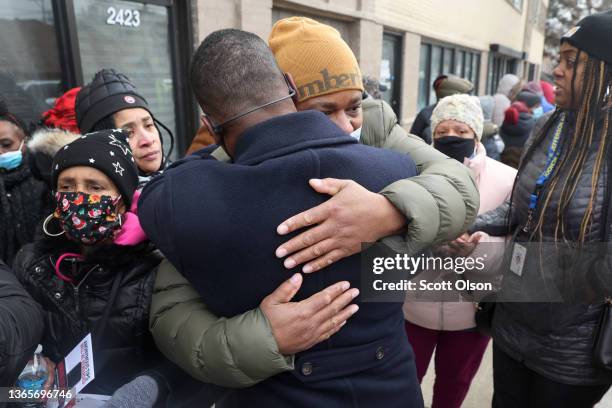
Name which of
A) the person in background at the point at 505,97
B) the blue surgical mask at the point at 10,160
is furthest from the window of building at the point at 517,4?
the blue surgical mask at the point at 10,160

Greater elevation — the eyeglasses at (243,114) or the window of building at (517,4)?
the window of building at (517,4)

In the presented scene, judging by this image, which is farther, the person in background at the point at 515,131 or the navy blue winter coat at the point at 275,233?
→ the person in background at the point at 515,131

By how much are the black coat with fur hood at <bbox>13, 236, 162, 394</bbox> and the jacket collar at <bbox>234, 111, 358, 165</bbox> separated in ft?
1.93

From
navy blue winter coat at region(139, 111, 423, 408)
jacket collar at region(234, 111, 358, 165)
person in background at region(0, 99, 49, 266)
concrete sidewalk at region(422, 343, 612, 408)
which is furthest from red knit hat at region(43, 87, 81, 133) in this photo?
concrete sidewalk at region(422, 343, 612, 408)

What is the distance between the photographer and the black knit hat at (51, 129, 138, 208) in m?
1.42

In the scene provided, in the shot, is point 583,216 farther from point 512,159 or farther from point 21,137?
point 512,159

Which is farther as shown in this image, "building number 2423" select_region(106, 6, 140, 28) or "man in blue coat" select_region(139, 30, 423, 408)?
"building number 2423" select_region(106, 6, 140, 28)

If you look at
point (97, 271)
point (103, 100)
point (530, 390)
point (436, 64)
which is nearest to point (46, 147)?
point (103, 100)

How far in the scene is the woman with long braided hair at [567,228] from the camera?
1563 mm

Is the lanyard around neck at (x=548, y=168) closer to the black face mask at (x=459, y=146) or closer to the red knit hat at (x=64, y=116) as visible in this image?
the black face mask at (x=459, y=146)

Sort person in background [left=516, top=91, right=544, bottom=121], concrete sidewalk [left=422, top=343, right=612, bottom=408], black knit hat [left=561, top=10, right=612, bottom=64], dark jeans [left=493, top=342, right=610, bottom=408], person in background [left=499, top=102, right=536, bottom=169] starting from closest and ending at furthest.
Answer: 1. black knit hat [left=561, top=10, right=612, bottom=64]
2. dark jeans [left=493, top=342, right=610, bottom=408]
3. concrete sidewalk [left=422, top=343, right=612, bottom=408]
4. person in background [left=499, top=102, right=536, bottom=169]
5. person in background [left=516, top=91, right=544, bottom=121]

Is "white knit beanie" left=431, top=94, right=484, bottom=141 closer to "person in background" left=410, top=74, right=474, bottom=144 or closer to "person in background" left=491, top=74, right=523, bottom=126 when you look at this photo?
"person in background" left=410, top=74, right=474, bottom=144

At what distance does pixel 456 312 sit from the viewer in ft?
7.32

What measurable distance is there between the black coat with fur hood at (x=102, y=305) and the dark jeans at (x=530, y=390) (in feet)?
4.74
